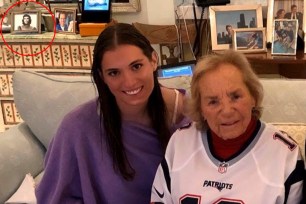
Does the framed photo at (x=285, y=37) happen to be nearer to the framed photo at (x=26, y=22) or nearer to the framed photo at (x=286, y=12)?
the framed photo at (x=286, y=12)

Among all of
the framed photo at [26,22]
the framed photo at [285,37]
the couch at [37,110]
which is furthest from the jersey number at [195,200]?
the framed photo at [26,22]

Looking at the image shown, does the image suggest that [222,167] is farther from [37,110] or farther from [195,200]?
[37,110]

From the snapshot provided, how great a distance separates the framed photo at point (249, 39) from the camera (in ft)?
8.07

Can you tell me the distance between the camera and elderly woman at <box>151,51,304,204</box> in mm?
1160

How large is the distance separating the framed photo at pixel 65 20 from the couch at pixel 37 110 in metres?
1.20

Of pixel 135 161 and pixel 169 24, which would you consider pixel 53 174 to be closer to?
pixel 135 161

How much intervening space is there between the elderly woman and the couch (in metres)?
0.48

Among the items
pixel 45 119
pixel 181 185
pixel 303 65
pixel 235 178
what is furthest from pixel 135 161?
pixel 303 65

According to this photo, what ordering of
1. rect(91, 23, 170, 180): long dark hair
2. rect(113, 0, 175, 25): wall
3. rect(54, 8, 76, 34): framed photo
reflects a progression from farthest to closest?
rect(54, 8, 76, 34): framed photo, rect(113, 0, 175, 25): wall, rect(91, 23, 170, 180): long dark hair

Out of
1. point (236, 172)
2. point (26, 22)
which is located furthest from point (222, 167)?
point (26, 22)

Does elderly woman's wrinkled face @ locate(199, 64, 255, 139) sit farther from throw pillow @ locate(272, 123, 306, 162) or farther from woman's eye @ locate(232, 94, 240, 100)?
throw pillow @ locate(272, 123, 306, 162)

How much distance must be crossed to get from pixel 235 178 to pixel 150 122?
416 mm

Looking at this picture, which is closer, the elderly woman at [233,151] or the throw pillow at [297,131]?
the elderly woman at [233,151]

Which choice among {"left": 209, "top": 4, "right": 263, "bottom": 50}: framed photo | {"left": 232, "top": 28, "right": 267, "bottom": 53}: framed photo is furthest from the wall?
{"left": 232, "top": 28, "right": 267, "bottom": 53}: framed photo
